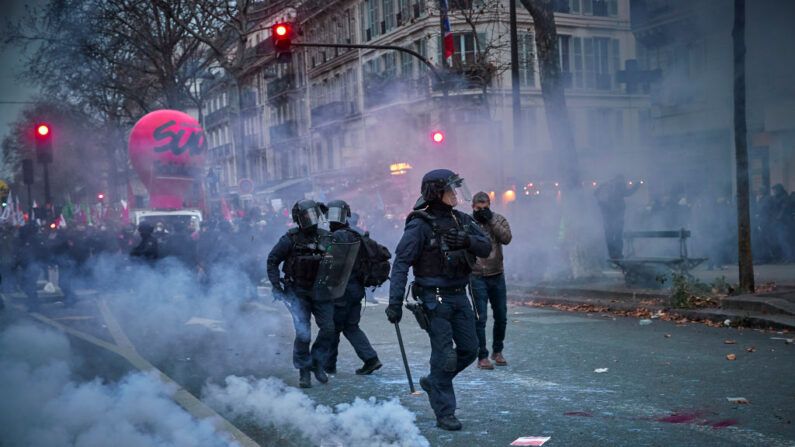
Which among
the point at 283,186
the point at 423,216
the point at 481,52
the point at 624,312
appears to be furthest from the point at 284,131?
the point at 423,216

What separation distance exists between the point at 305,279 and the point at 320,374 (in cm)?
85

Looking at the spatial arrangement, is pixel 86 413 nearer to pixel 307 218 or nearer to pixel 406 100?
pixel 307 218

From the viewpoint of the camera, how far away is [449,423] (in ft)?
18.0

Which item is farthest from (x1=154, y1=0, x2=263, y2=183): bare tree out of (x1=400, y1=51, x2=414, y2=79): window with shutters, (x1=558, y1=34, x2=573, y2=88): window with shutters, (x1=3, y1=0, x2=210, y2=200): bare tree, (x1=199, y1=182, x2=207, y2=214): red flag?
(x1=558, y1=34, x2=573, y2=88): window with shutters

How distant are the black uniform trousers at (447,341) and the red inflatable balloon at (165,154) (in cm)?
1823

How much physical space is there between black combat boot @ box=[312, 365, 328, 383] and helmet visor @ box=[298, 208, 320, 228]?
126 centimetres

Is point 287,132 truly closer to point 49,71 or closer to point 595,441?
point 49,71

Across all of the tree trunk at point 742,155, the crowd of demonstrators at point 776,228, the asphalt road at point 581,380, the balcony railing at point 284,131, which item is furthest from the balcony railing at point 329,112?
the tree trunk at point 742,155

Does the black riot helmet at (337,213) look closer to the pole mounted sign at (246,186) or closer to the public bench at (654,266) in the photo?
the public bench at (654,266)

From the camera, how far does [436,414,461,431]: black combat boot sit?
5484mm

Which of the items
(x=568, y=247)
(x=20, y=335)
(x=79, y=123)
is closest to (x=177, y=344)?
(x=20, y=335)

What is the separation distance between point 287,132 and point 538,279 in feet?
86.1

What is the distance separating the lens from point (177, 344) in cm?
991

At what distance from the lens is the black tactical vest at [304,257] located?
7.30 m
